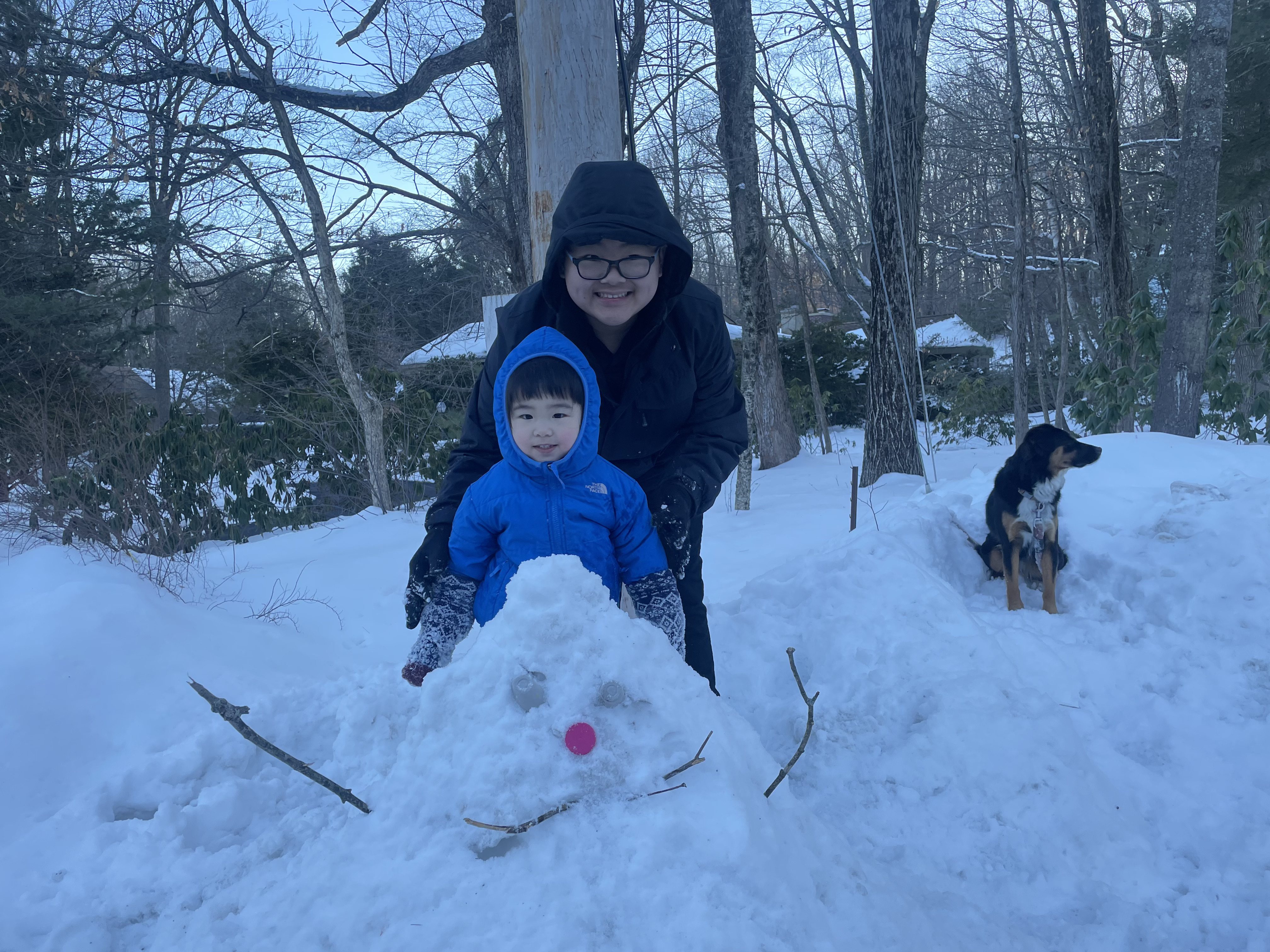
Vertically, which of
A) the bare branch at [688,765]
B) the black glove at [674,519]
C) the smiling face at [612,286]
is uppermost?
the smiling face at [612,286]

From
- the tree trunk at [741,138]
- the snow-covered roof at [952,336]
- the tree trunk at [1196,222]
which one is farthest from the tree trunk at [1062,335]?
the snow-covered roof at [952,336]

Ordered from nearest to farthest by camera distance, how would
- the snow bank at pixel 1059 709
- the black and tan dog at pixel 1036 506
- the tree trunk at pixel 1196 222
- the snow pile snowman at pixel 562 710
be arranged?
the snow pile snowman at pixel 562 710 → the snow bank at pixel 1059 709 → the black and tan dog at pixel 1036 506 → the tree trunk at pixel 1196 222

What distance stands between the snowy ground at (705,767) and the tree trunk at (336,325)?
6128mm

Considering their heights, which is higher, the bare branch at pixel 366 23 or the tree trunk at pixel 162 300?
the bare branch at pixel 366 23

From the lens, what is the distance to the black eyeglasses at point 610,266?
7.53 ft

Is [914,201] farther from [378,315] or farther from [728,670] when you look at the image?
[378,315]

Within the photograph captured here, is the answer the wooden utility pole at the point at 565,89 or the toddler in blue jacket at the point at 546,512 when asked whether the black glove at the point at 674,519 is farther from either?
the wooden utility pole at the point at 565,89

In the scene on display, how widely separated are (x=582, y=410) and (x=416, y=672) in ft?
3.13

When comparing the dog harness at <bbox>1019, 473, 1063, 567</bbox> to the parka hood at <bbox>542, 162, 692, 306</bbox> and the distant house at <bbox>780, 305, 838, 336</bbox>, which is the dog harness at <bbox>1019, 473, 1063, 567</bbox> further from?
the distant house at <bbox>780, 305, 838, 336</bbox>

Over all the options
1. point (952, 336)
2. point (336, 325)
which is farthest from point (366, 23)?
point (952, 336)

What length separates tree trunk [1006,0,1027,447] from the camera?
7.93m

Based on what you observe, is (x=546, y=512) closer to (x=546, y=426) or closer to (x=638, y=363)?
(x=546, y=426)

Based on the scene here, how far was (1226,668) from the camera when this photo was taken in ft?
10.2

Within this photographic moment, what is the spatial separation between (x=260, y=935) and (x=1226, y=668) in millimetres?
3628
